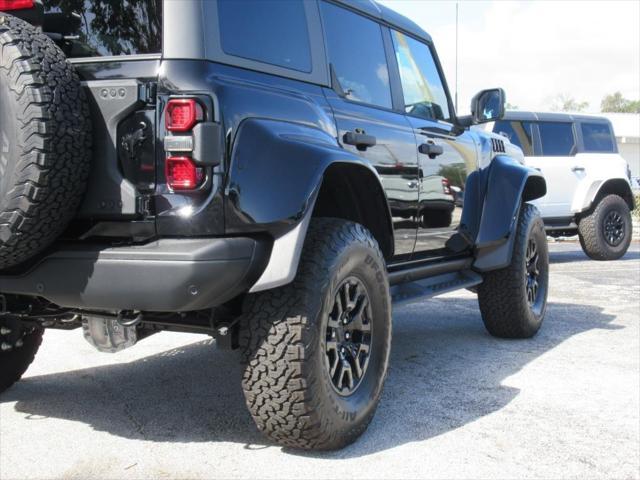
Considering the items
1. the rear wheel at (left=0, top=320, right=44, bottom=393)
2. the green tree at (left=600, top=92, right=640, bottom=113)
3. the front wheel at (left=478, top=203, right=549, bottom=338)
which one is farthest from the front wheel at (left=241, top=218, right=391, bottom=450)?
the green tree at (left=600, top=92, right=640, bottom=113)

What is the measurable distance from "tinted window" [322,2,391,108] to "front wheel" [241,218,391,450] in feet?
2.90

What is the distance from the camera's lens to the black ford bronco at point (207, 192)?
2375 mm

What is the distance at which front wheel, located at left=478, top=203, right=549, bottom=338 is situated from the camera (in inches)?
192

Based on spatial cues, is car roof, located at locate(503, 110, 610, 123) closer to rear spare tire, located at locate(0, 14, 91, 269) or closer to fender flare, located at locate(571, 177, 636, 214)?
fender flare, located at locate(571, 177, 636, 214)

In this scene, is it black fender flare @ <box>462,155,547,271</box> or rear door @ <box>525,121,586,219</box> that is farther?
rear door @ <box>525,121,586,219</box>

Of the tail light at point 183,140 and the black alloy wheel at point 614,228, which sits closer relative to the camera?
the tail light at point 183,140

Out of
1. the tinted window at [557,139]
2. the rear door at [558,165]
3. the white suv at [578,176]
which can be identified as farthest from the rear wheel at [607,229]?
the tinted window at [557,139]

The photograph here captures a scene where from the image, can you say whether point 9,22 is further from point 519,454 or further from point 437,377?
point 437,377

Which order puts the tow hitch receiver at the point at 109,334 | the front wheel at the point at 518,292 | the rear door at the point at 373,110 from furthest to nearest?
the front wheel at the point at 518,292, the rear door at the point at 373,110, the tow hitch receiver at the point at 109,334

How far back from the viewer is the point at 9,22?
2.41 meters

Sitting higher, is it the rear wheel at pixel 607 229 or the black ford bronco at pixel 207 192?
the black ford bronco at pixel 207 192

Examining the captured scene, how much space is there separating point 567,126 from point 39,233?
965 centimetres

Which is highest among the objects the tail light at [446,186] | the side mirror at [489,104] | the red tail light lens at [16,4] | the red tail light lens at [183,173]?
the red tail light lens at [16,4]

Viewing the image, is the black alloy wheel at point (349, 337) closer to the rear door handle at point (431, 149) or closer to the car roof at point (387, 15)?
the rear door handle at point (431, 149)
